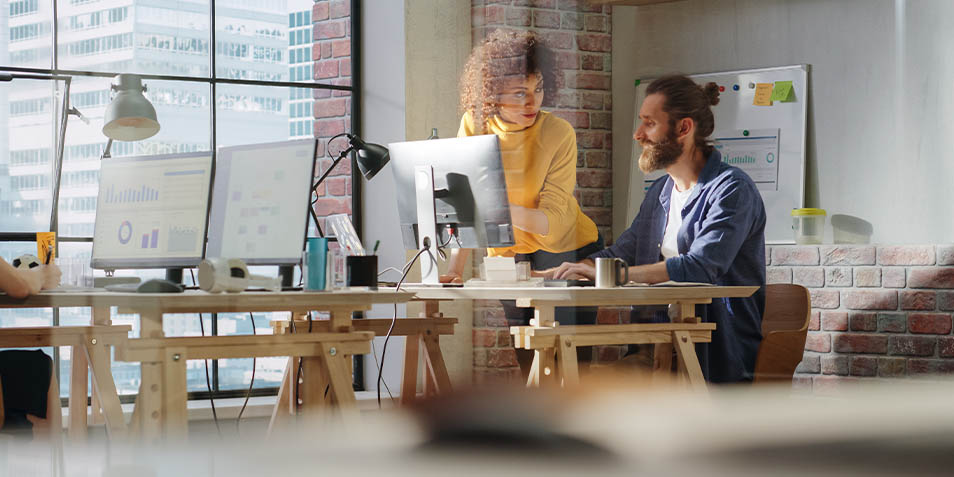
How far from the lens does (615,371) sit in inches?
90.1

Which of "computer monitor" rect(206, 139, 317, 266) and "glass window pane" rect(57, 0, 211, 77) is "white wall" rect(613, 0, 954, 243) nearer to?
"computer monitor" rect(206, 139, 317, 266)

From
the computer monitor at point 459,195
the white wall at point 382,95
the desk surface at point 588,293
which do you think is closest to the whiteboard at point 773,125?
the desk surface at point 588,293

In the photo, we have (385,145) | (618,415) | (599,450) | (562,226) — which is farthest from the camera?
(562,226)

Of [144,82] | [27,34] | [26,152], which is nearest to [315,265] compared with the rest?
[144,82]

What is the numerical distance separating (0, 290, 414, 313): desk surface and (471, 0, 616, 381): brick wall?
1.46 feet

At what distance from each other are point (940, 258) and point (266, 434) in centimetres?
138

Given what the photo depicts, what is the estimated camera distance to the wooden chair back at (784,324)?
2.19 meters

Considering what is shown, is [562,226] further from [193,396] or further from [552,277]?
[193,396]

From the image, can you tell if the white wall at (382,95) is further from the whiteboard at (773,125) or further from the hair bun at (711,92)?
the hair bun at (711,92)

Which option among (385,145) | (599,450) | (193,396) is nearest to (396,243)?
(385,145)

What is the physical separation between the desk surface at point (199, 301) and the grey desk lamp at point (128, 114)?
31cm

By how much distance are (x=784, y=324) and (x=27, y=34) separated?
1.77 m

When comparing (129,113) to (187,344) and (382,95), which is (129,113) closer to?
(187,344)

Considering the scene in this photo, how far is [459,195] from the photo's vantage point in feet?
8.80
